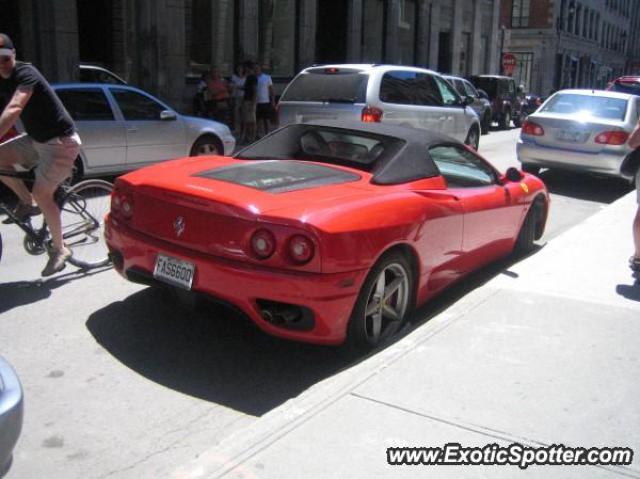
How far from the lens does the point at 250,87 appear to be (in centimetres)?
1766

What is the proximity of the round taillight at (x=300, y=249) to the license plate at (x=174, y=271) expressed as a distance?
2.03 ft

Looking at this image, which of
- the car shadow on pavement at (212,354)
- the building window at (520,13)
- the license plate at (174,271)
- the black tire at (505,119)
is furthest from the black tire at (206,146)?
the building window at (520,13)

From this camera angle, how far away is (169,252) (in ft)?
14.0

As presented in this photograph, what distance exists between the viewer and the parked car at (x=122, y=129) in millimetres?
9820

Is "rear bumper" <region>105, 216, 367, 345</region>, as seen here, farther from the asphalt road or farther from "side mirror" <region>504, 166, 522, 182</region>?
"side mirror" <region>504, 166, 522, 182</region>

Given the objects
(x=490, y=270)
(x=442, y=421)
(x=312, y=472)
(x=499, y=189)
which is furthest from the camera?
(x=490, y=270)

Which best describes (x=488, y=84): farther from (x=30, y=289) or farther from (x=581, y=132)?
(x=30, y=289)

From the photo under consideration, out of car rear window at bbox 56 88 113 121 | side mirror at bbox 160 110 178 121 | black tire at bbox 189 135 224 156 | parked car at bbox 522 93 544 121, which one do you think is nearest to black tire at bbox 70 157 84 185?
car rear window at bbox 56 88 113 121

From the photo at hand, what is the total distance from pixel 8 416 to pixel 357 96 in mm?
9214

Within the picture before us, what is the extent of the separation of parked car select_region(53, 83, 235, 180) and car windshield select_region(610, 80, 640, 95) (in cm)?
1938

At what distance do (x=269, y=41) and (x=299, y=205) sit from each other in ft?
64.0

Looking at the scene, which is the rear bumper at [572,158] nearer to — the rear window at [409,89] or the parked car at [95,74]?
the rear window at [409,89]

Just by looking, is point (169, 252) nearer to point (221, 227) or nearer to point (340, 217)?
point (221, 227)

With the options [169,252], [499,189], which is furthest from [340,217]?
[499,189]
